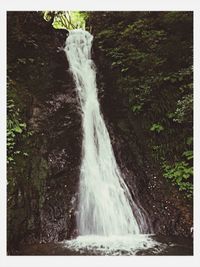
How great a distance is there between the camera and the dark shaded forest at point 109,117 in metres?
3.93

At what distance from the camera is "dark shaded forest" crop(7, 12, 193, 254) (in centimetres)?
393

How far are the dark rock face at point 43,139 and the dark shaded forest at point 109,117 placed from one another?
0.5 inches

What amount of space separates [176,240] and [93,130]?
184 cm

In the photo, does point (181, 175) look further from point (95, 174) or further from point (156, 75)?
point (156, 75)

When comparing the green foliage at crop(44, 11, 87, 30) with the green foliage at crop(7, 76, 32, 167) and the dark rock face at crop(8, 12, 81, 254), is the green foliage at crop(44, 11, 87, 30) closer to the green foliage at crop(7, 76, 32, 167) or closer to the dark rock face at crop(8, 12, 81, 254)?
the dark rock face at crop(8, 12, 81, 254)

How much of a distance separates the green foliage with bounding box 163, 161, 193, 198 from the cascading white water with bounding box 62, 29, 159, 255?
0.59 metres

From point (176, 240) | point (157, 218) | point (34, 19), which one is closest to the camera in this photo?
point (176, 240)

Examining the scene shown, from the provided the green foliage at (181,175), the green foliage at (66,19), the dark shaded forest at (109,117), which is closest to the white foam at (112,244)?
the dark shaded forest at (109,117)

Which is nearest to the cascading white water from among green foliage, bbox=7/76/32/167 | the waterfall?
the waterfall

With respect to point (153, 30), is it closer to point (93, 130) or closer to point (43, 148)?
point (93, 130)

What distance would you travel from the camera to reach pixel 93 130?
4.70m

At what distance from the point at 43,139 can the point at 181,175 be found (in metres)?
1.82

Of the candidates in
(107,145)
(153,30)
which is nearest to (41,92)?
(107,145)

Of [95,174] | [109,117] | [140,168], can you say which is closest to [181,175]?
[140,168]
